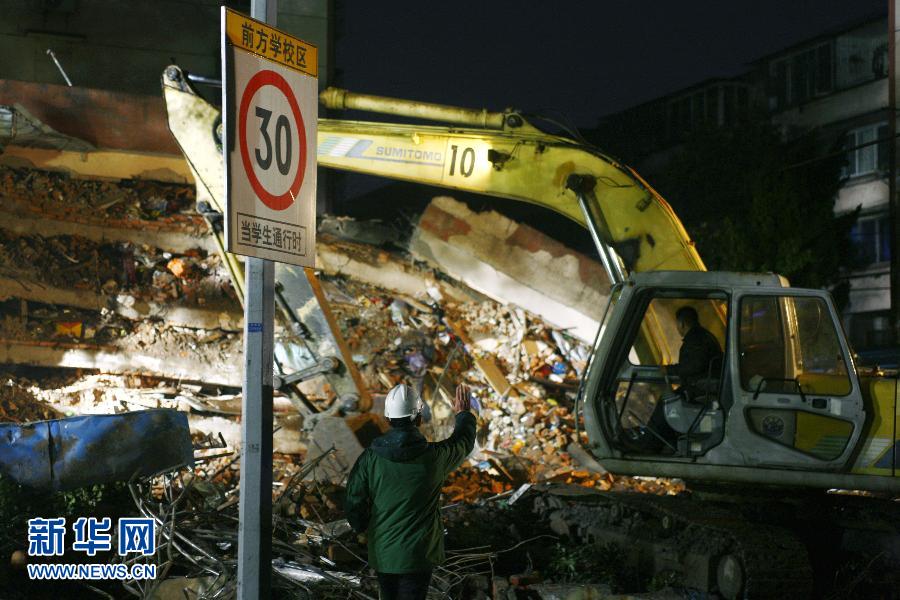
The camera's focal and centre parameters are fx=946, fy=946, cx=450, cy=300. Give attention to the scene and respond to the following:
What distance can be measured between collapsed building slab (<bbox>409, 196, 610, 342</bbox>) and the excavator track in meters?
6.69

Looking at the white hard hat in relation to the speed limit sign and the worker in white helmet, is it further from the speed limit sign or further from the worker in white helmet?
the speed limit sign

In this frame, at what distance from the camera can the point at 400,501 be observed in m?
4.59

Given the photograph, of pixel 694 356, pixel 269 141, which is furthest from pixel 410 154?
pixel 269 141

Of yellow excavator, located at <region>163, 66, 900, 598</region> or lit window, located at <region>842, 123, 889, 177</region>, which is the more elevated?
lit window, located at <region>842, 123, 889, 177</region>

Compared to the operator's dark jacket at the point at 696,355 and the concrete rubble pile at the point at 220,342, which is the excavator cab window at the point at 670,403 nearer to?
the operator's dark jacket at the point at 696,355

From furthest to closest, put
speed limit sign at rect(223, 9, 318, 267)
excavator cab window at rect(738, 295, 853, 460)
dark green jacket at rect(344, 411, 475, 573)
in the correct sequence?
excavator cab window at rect(738, 295, 853, 460) < dark green jacket at rect(344, 411, 475, 573) < speed limit sign at rect(223, 9, 318, 267)

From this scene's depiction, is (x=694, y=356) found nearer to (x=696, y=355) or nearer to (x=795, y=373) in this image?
(x=696, y=355)

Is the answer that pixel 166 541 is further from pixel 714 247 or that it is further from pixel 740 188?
pixel 740 188

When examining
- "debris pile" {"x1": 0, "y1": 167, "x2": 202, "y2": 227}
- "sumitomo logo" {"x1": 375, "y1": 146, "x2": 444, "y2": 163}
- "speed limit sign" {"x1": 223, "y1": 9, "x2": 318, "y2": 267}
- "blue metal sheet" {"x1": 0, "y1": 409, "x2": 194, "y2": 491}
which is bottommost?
"blue metal sheet" {"x1": 0, "y1": 409, "x2": 194, "y2": 491}

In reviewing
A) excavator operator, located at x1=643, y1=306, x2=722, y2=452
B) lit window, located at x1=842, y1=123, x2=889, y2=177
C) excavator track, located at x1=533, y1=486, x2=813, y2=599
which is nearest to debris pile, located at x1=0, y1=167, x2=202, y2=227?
excavator track, located at x1=533, y1=486, x2=813, y2=599

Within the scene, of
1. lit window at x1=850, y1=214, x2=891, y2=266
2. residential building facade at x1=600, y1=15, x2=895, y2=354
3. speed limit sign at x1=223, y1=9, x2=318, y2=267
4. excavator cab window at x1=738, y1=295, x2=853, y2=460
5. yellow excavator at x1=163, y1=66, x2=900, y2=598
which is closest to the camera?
speed limit sign at x1=223, y1=9, x2=318, y2=267

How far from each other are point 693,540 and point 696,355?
4.35 feet

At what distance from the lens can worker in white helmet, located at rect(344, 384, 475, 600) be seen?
4.60 metres

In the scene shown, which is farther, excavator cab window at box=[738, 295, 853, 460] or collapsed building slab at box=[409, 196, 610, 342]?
collapsed building slab at box=[409, 196, 610, 342]
